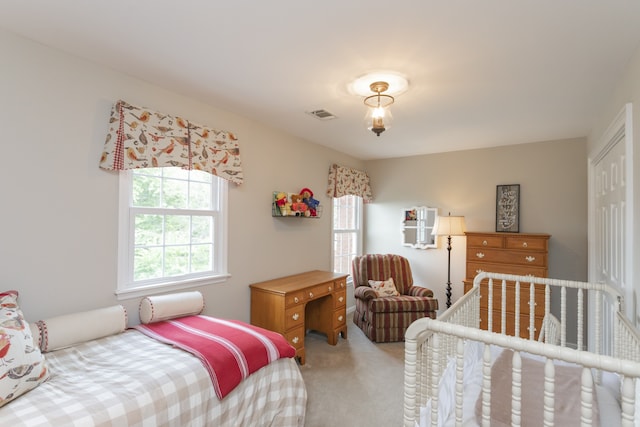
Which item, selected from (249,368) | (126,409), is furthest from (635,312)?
(126,409)

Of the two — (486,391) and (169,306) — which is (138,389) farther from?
(486,391)

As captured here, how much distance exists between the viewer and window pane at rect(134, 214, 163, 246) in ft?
7.96

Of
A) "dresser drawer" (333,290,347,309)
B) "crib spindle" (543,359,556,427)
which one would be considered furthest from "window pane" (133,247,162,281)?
"crib spindle" (543,359,556,427)

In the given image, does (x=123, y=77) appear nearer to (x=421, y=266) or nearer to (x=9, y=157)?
(x=9, y=157)

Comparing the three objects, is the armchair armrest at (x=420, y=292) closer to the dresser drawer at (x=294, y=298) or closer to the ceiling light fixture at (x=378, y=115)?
the dresser drawer at (x=294, y=298)

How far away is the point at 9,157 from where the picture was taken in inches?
71.1

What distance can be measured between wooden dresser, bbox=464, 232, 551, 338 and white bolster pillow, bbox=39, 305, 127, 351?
3470 millimetres

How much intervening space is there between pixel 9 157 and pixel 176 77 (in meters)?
1.08

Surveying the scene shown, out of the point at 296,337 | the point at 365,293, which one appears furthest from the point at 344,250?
the point at 296,337

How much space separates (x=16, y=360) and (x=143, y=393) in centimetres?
55

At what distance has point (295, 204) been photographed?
3508mm

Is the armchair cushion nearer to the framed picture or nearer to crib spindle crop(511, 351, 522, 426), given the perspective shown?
the framed picture

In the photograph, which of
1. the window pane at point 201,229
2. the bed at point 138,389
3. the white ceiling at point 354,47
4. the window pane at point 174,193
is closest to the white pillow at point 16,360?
the bed at point 138,389

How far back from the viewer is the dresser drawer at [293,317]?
2.95 m
